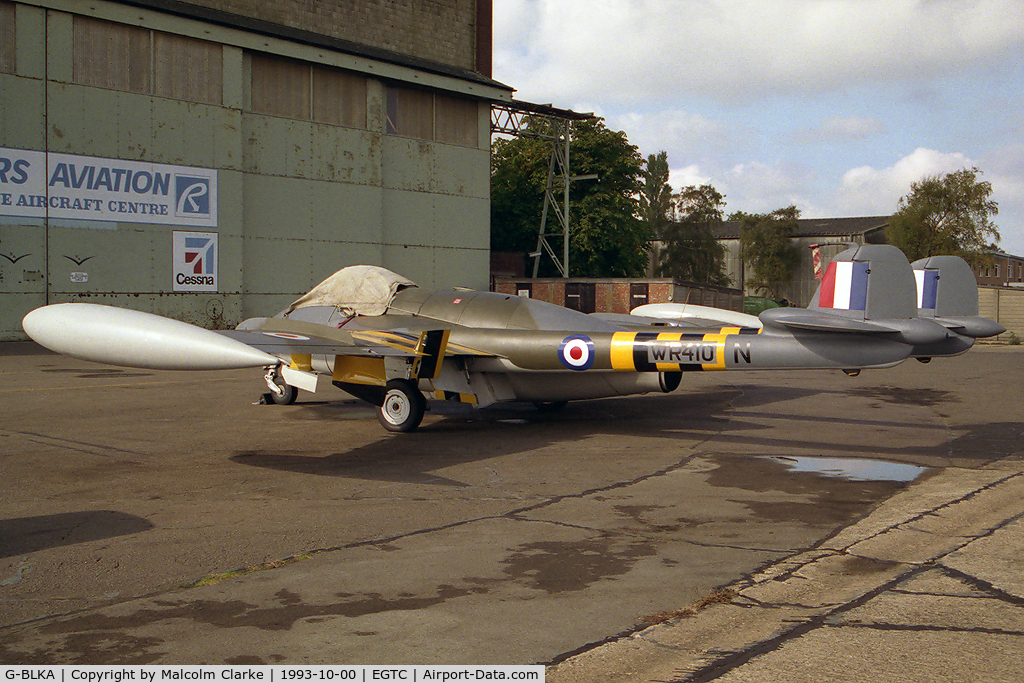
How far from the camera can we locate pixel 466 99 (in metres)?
38.4

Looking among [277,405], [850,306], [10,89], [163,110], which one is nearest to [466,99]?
[163,110]

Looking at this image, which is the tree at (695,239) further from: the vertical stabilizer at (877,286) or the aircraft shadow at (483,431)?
the vertical stabilizer at (877,286)

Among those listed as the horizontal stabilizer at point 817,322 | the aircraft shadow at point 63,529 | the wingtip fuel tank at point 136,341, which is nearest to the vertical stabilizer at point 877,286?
the horizontal stabilizer at point 817,322

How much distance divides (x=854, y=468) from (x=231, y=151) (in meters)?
27.1

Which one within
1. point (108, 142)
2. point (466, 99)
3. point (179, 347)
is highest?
point (466, 99)

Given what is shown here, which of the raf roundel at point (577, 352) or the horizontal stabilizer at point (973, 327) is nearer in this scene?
the horizontal stabilizer at point (973, 327)

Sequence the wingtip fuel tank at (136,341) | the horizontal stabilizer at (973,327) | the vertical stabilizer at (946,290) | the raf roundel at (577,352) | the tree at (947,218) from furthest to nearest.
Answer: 1. the tree at (947,218)
2. the raf roundel at (577,352)
3. the vertical stabilizer at (946,290)
4. the horizontal stabilizer at (973,327)
5. the wingtip fuel tank at (136,341)

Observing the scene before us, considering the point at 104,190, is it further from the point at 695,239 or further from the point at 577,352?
the point at 695,239

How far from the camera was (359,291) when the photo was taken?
13.6 metres

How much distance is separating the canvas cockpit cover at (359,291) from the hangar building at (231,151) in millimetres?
17214

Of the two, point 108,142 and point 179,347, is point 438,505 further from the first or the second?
point 108,142

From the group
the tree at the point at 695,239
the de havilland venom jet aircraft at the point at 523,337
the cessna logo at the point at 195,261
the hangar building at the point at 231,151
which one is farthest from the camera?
the tree at the point at 695,239

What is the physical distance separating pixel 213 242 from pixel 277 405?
1785 centimetres

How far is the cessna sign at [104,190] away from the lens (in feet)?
84.9
